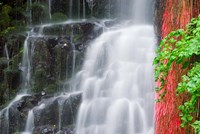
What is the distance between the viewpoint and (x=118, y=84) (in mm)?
9695

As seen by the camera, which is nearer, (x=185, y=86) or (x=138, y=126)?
(x=185, y=86)

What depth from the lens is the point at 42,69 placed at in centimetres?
1132

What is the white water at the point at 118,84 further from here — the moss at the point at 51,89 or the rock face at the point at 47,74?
the moss at the point at 51,89

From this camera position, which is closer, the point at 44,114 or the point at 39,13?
the point at 44,114

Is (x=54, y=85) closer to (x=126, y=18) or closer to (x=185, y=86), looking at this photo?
(x=126, y=18)

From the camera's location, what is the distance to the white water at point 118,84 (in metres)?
8.52

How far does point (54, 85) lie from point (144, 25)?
4.63 metres

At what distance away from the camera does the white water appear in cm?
852

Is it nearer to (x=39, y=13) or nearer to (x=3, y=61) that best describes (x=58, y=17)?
(x=39, y=13)

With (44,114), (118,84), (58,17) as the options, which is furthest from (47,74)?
(58,17)

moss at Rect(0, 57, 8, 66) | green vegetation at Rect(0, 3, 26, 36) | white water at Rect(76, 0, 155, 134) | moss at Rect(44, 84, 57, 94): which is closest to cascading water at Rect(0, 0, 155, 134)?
white water at Rect(76, 0, 155, 134)

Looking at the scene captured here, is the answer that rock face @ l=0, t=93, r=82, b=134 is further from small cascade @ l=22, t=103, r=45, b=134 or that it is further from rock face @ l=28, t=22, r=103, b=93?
rock face @ l=28, t=22, r=103, b=93

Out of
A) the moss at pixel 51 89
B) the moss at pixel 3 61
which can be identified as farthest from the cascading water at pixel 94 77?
the moss at pixel 3 61

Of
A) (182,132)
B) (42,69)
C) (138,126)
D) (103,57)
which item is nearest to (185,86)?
(182,132)
